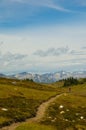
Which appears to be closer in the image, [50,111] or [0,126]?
[0,126]

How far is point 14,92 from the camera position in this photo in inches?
4564

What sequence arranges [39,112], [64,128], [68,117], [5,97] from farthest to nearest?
[5,97], [39,112], [68,117], [64,128]

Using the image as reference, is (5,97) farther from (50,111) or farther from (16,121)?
(16,121)

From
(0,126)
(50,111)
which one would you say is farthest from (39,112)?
(0,126)

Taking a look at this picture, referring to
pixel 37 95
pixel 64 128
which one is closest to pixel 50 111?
pixel 64 128

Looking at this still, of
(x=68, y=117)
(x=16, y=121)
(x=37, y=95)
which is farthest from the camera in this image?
(x=37, y=95)

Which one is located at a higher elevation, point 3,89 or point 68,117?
point 3,89

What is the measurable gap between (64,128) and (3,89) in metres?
57.8

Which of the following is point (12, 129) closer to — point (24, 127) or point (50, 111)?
point (24, 127)

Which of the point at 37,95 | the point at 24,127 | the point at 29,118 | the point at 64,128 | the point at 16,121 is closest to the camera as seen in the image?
the point at 24,127

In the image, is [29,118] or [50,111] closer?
[29,118]

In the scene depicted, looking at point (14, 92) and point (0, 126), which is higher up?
point (14, 92)

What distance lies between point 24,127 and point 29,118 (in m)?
18.3

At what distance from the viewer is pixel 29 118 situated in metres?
72.9
